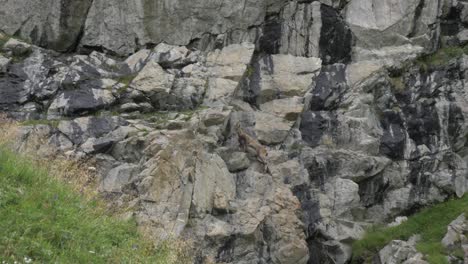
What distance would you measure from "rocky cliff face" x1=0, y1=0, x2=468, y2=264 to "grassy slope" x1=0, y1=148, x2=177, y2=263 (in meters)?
8.24

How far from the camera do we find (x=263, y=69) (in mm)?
26203

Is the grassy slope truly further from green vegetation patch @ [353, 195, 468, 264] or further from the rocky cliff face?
green vegetation patch @ [353, 195, 468, 264]

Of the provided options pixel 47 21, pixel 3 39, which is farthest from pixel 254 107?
pixel 3 39

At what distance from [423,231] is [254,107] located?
9425 mm

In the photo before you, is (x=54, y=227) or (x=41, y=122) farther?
(x=41, y=122)

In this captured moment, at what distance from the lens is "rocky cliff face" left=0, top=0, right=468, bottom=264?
20219mm

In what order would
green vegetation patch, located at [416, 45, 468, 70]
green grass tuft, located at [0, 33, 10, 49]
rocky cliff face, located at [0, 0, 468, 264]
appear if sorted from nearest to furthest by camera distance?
rocky cliff face, located at [0, 0, 468, 264] < green grass tuft, located at [0, 33, 10, 49] < green vegetation patch, located at [416, 45, 468, 70]

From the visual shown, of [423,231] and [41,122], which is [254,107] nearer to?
[423,231]

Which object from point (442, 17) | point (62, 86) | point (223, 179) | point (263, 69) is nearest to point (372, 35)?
point (442, 17)

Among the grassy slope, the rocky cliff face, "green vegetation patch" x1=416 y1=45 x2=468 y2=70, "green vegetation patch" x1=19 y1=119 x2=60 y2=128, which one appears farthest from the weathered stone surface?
the grassy slope

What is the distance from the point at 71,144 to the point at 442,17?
20.8 meters

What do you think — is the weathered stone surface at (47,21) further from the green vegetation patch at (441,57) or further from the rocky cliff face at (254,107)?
the green vegetation patch at (441,57)

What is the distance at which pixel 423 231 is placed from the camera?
22703 millimetres

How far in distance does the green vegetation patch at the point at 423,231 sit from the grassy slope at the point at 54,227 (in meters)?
14.3
